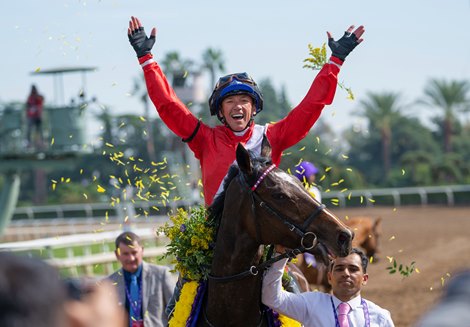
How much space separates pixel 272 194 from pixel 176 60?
4731cm

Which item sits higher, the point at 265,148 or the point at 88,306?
the point at 88,306

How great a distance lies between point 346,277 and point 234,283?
572 millimetres

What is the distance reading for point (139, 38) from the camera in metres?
4.88

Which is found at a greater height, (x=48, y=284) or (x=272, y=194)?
(x=48, y=284)

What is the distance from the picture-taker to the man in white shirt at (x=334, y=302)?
417 cm

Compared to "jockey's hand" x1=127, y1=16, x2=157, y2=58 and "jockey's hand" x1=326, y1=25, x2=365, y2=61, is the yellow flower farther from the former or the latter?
"jockey's hand" x1=127, y1=16, x2=157, y2=58

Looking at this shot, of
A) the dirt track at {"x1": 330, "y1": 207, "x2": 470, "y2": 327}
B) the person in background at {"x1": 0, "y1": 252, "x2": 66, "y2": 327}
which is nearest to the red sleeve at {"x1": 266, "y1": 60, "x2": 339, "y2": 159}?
the dirt track at {"x1": 330, "y1": 207, "x2": 470, "y2": 327}

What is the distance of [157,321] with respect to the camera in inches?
240

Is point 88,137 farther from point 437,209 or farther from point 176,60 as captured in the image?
point 176,60

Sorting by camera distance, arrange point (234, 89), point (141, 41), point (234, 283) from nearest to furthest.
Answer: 1. point (234, 283)
2. point (234, 89)
3. point (141, 41)

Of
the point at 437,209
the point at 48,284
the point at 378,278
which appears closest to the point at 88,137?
the point at 378,278

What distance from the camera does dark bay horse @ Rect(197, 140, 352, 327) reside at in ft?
12.9

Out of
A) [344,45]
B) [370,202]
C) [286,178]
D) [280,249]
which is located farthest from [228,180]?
[370,202]

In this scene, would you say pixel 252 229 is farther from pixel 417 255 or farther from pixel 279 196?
pixel 417 255
